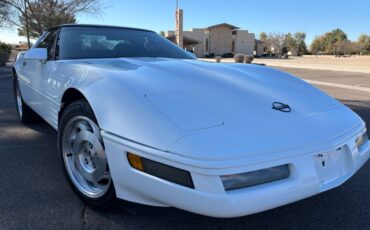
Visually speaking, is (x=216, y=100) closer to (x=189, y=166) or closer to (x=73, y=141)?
(x=189, y=166)

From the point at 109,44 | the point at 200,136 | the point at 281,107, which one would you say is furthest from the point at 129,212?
the point at 109,44

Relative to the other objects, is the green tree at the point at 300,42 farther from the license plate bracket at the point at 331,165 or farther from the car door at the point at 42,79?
the license plate bracket at the point at 331,165

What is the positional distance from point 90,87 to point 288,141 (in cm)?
136

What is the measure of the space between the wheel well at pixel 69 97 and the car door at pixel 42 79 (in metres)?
0.33

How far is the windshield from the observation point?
3314 mm

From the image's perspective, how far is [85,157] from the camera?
2.54 metres

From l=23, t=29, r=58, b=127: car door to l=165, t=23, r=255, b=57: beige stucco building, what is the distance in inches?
2163

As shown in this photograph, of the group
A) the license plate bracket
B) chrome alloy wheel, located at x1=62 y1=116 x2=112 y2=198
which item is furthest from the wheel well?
the license plate bracket

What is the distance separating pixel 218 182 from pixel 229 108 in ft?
1.78

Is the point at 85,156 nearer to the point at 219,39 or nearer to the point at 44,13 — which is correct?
the point at 44,13

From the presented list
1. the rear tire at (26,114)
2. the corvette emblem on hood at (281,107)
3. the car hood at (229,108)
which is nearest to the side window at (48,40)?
the rear tire at (26,114)

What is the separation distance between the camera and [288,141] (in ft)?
6.35

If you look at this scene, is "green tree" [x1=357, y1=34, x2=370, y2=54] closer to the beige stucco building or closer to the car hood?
the beige stucco building

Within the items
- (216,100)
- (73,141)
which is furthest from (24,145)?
(216,100)
